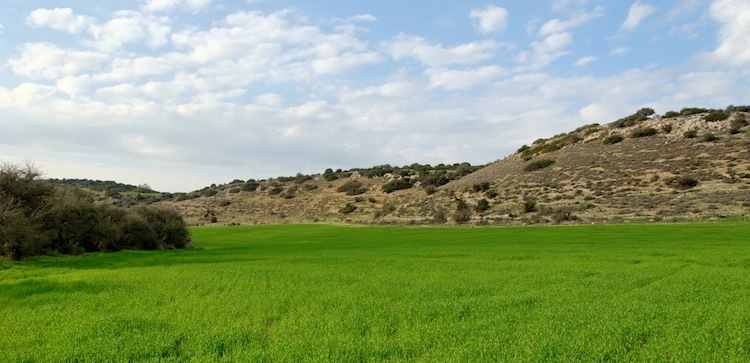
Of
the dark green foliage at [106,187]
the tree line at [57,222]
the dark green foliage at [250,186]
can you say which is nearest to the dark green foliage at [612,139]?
the tree line at [57,222]

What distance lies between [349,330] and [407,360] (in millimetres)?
2368

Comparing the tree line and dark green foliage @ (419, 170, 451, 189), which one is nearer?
the tree line

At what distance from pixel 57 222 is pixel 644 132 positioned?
84807 mm

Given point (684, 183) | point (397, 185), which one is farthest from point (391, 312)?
point (397, 185)

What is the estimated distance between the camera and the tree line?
25.5 meters

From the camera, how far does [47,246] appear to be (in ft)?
101

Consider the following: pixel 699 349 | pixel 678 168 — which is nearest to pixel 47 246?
pixel 699 349

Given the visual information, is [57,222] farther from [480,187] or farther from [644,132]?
[644,132]

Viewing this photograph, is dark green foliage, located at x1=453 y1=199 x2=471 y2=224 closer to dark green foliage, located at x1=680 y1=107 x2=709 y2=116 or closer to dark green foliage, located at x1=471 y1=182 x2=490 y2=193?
dark green foliage, located at x1=471 y1=182 x2=490 y2=193

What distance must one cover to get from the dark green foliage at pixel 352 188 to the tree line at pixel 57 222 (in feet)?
207

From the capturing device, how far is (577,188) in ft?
220

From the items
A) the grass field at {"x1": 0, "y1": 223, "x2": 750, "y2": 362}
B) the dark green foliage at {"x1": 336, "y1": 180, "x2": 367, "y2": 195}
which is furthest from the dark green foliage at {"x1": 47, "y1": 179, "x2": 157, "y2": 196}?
the grass field at {"x1": 0, "y1": 223, "x2": 750, "y2": 362}

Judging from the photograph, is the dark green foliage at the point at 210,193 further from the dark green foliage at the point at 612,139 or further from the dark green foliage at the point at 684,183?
the dark green foliage at the point at 684,183

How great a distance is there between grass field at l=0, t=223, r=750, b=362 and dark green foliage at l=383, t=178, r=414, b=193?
252 feet
